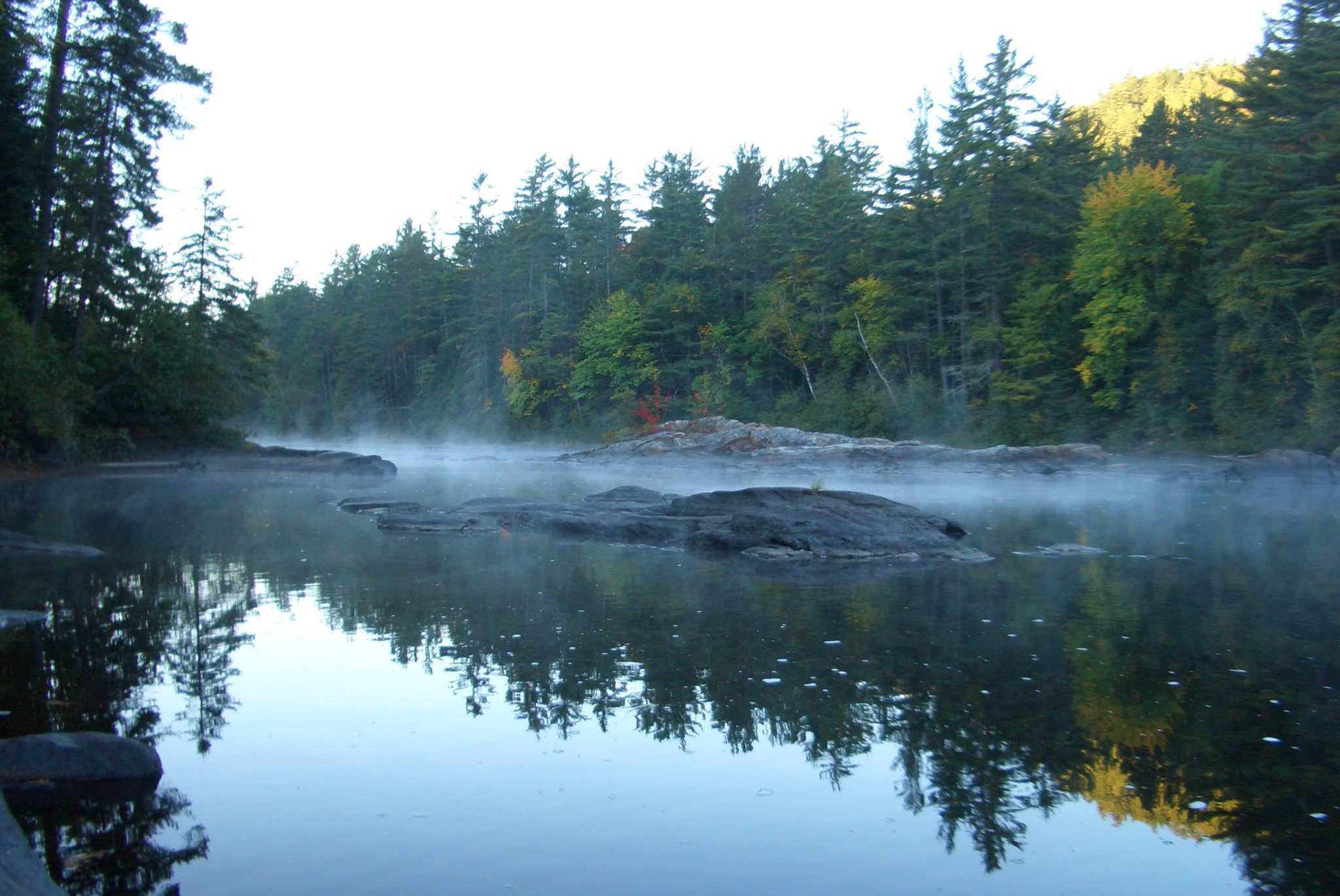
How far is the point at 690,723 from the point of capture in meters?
6.22

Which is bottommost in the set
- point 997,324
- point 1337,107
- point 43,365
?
point 43,365

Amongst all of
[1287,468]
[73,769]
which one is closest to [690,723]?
[73,769]

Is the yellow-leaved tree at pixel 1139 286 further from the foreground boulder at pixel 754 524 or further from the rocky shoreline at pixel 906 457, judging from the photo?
the foreground boulder at pixel 754 524

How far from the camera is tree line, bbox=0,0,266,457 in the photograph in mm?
25656

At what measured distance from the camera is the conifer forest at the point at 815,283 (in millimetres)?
28953

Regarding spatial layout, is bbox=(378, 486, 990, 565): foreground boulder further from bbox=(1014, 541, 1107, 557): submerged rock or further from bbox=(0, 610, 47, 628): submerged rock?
bbox=(0, 610, 47, 628): submerged rock

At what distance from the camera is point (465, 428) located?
74.7 metres

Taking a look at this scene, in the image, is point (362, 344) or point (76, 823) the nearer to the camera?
point (76, 823)

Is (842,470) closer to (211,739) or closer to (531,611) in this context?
(531,611)

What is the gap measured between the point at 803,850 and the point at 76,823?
3.61 metres

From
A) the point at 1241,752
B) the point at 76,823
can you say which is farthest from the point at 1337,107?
the point at 76,823

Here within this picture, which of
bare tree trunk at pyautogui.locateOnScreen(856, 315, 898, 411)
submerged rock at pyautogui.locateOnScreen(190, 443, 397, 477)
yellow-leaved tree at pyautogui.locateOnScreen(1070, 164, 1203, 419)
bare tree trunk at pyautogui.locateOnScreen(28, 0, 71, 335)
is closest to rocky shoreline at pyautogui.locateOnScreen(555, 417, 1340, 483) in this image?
yellow-leaved tree at pyautogui.locateOnScreen(1070, 164, 1203, 419)

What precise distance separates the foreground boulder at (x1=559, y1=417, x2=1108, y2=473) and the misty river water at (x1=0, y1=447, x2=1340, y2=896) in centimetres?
2326

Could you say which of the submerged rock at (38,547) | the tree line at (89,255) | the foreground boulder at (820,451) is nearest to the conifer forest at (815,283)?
the tree line at (89,255)
